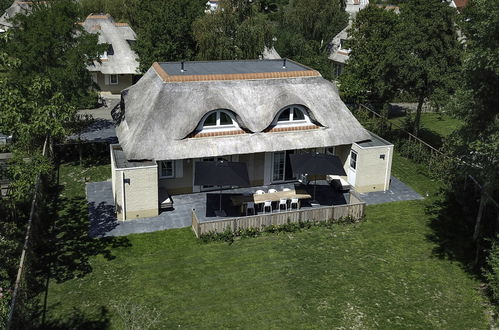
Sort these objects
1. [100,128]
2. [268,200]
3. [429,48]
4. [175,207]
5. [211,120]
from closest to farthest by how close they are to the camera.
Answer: [268,200], [175,207], [211,120], [429,48], [100,128]

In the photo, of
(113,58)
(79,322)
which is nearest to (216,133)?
(79,322)

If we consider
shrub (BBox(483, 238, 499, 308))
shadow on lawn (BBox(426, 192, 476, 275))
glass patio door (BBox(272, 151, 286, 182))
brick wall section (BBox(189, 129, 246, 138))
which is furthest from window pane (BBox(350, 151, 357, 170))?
shrub (BBox(483, 238, 499, 308))

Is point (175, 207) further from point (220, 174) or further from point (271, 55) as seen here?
point (271, 55)

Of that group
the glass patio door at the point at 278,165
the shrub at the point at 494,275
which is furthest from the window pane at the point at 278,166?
the shrub at the point at 494,275

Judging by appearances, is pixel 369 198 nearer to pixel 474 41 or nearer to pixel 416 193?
pixel 416 193

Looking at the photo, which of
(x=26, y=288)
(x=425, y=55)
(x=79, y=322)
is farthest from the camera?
(x=425, y=55)

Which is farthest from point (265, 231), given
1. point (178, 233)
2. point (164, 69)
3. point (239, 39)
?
point (239, 39)
